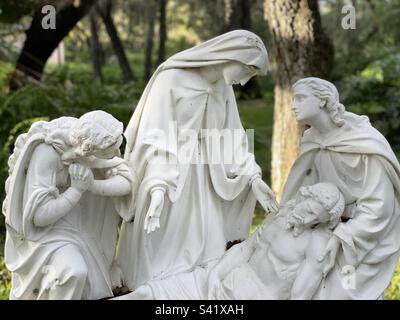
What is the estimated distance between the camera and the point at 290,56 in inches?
272

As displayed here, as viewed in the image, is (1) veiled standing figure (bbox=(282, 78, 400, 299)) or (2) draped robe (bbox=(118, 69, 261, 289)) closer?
(1) veiled standing figure (bbox=(282, 78, 400, 299))

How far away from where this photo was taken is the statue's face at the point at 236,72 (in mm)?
3822

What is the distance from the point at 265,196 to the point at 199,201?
0.39 metres

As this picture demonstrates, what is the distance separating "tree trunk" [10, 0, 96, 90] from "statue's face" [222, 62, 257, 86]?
21.1 feet

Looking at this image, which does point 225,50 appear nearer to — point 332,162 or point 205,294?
point 332,162

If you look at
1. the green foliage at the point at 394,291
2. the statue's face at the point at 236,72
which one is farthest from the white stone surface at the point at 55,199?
the green foliage at the point at 394,291

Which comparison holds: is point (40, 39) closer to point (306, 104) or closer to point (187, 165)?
point (187, 165)

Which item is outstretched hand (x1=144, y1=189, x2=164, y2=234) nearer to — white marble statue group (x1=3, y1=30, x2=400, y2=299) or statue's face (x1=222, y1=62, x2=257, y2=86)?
white marble statue group (x1=3, y1=30, x2=400, y2=299)

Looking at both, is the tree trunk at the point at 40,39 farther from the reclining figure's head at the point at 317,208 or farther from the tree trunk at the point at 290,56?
the reclining figure's head at the point at 317,208

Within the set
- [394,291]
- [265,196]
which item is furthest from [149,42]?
[265,196]

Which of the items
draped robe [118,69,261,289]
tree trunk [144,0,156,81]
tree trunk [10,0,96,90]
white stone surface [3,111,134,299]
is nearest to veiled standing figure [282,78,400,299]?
draped robe [118,69,261,289]

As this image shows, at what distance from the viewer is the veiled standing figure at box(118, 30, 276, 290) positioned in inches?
148

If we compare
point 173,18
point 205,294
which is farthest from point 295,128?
point 173,18

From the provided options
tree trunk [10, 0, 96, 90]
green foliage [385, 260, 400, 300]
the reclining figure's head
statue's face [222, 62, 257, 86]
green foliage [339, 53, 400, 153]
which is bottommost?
green foliage [385, 260, 400, 300]
